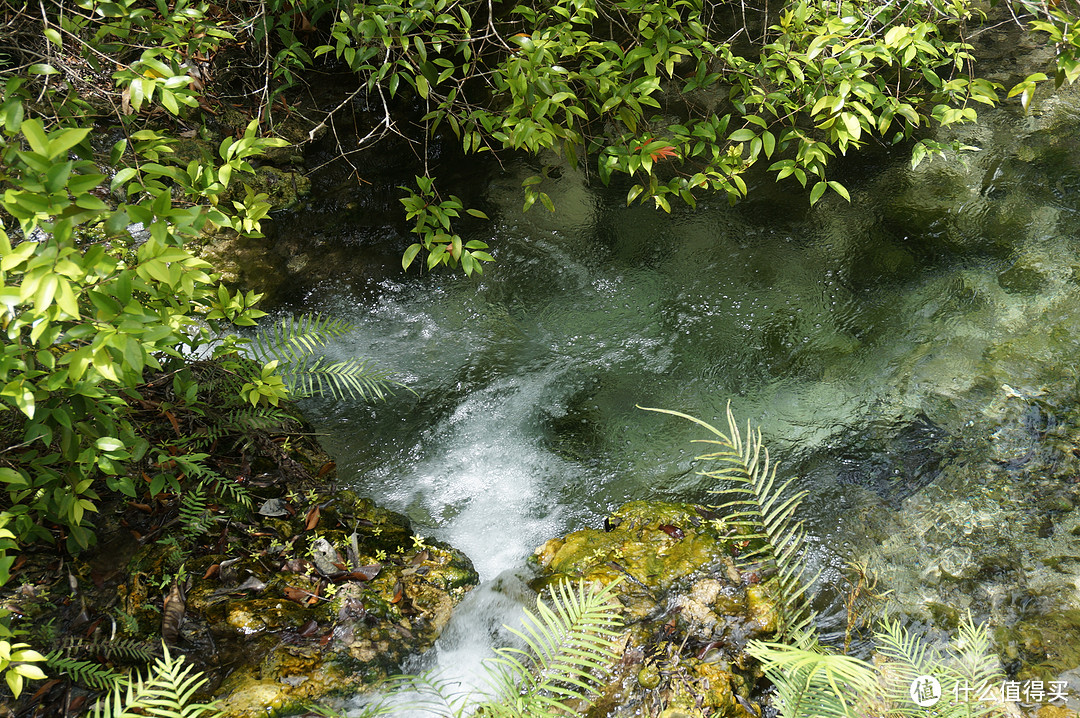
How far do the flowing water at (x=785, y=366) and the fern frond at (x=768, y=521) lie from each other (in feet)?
0.62

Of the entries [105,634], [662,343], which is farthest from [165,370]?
[662,343]

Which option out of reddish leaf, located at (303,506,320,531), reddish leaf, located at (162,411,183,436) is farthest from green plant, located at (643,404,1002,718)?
reddish leaf, located at (162,411,183,436)

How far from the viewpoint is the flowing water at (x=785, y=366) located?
137 inches

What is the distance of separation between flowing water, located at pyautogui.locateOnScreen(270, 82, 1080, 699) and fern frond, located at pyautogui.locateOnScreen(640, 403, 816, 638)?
0.62 feet

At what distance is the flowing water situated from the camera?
3.47 m

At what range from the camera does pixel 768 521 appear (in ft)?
6.86

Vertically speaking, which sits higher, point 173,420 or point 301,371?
point 173,420

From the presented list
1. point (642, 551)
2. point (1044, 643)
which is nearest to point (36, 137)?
point (642, 551)

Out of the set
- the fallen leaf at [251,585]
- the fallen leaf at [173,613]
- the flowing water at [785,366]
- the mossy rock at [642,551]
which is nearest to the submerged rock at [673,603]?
the mossy rock at [642,551]

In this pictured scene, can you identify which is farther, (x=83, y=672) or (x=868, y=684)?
(x=83, y=672)

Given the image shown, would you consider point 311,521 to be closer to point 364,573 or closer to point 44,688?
point 364,573

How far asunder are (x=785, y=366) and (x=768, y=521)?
2.63 meters

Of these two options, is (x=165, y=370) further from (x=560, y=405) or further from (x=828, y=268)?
(x=828, y=268)

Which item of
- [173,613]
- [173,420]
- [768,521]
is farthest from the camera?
[173,420]
